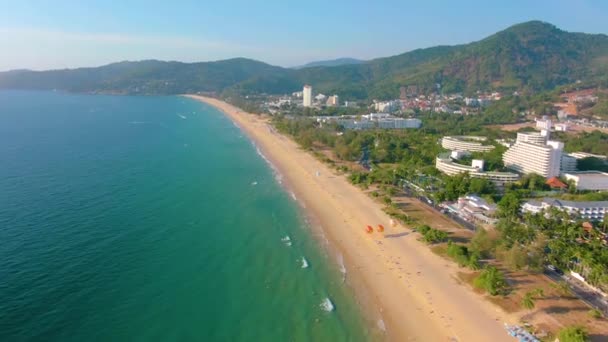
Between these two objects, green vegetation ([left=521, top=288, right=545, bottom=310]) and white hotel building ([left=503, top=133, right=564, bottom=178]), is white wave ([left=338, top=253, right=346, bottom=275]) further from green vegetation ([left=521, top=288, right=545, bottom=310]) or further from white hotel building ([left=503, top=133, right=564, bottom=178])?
white hotel building ([left=503, top=133, right=564, bottom=178])

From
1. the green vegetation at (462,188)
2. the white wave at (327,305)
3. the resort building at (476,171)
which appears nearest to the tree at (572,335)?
the white wave at (327,305)

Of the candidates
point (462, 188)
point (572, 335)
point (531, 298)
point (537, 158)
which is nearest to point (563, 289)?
point (531, 298)

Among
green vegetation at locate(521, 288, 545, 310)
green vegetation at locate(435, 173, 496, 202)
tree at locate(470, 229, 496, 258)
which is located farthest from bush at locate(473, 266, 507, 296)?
green vegetation at locate(435, 173, 496, 202)

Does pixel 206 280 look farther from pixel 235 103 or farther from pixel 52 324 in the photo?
pixel 235 103

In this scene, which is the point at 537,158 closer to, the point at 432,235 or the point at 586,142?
the point at 432,235

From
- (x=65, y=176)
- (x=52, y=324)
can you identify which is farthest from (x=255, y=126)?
(x=52, y=324)
